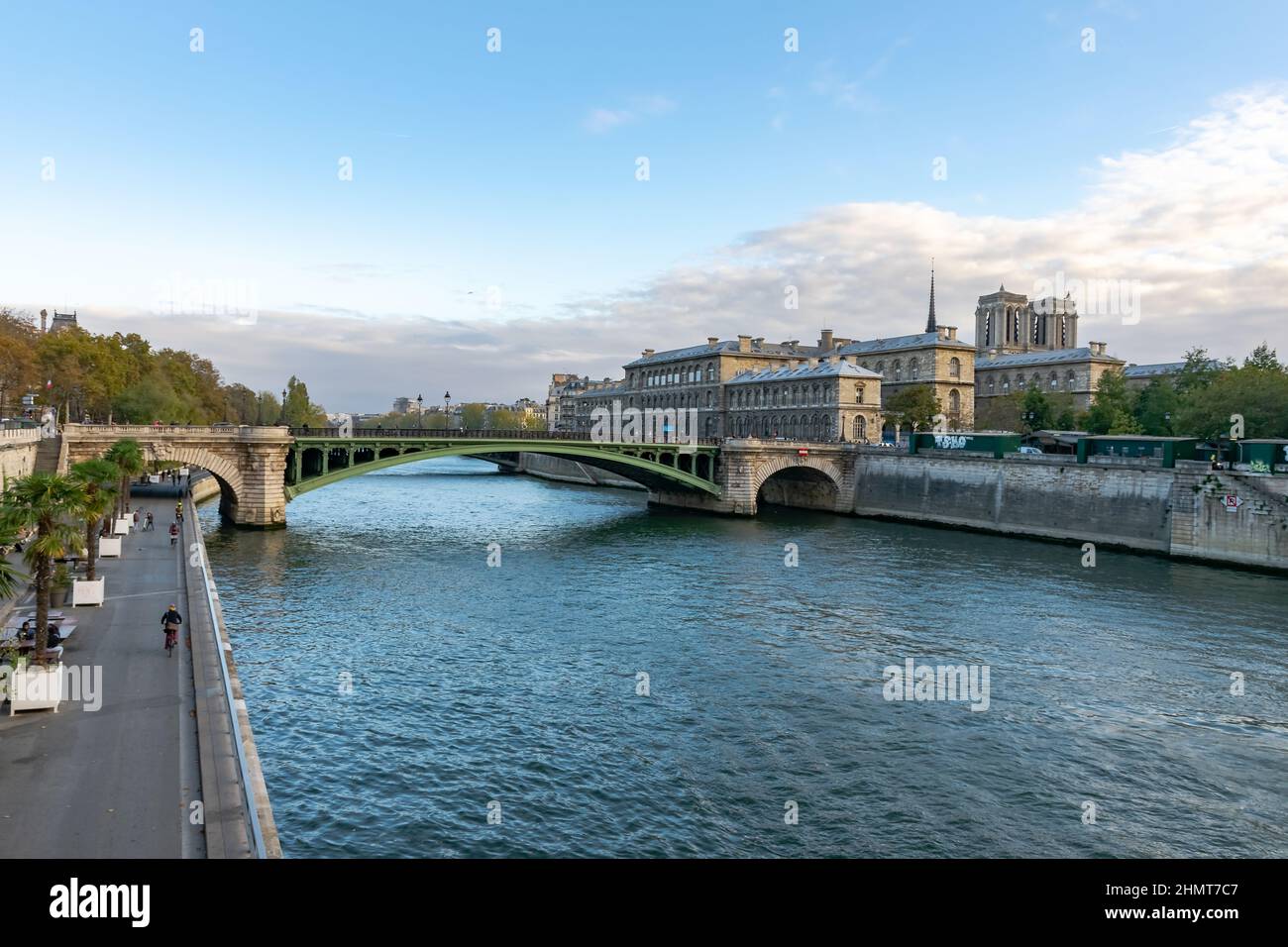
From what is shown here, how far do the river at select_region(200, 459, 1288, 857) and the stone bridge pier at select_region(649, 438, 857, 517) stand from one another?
25366mm

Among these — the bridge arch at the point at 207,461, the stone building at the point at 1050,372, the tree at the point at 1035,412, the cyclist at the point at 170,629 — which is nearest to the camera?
the cyclist at the point at 170,629

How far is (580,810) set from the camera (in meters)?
15.6

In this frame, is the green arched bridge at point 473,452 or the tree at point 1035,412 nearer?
the green arched bridge at point 473,452

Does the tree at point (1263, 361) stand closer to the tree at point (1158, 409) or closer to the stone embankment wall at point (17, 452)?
the tree at point (1158, 409)

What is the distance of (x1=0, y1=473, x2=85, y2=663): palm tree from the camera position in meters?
17.4

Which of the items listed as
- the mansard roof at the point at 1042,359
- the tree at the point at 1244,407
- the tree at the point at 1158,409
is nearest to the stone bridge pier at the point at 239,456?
the tree at the point at 1244,407

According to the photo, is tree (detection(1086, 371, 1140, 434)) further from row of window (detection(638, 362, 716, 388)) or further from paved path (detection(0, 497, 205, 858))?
paved path (detection(0, 497, 205, 858))

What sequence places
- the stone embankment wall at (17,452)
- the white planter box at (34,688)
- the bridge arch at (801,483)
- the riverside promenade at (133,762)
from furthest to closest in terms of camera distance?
the bridge arch at (801,483)
the stone embankment wall at (17,452)
the white planter box at (34,688)
the riverside promenade at (133,762)

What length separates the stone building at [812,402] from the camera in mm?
86125

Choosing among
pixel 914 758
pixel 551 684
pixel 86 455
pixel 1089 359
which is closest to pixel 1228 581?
pixel 914 758

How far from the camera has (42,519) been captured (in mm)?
19562

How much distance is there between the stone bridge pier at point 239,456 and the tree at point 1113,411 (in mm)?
64458

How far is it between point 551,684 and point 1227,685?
57.4 feet
